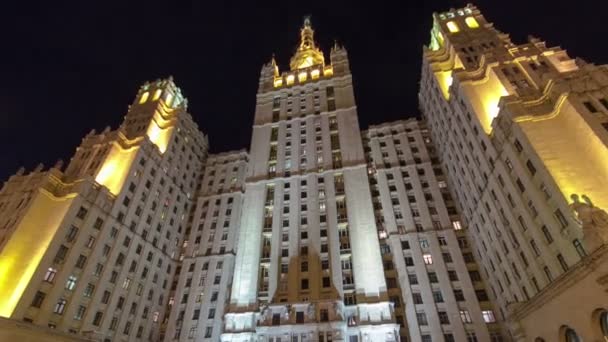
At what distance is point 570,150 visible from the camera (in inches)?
1196

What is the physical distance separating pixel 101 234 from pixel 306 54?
7219 cm

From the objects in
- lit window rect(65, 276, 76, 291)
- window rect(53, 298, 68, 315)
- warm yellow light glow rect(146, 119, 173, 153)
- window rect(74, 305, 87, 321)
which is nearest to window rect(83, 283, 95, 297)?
window rect(74, 305, 87, 321)

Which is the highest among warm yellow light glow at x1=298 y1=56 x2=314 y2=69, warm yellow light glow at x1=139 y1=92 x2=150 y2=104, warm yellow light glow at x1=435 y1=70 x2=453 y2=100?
warm yellow light glow at x1=298 y1=56 x2=314 y2=69

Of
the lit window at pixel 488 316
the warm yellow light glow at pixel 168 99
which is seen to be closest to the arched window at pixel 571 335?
the lit window at pixel 488 316

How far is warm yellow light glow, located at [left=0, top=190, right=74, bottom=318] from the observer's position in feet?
119

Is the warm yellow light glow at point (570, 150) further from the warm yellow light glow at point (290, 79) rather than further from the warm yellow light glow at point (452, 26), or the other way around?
the warm yellow light glow at point (290, 79)

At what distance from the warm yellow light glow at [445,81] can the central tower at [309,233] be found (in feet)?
55.1

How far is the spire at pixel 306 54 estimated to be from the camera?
9512 cm

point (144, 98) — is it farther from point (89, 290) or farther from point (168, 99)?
point (89, 290)

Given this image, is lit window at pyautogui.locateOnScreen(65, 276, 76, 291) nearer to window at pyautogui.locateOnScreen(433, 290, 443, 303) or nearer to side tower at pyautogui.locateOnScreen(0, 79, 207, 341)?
side tower at pyautogui.locateOnScreen(0, 79, 207, 341)

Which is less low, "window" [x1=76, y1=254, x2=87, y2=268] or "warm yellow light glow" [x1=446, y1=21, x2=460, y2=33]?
"warm yellow light glow" [x1=446, y1=21, x2=460, y2=33]

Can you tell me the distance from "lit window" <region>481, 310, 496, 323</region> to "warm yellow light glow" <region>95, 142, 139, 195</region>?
2105 inches

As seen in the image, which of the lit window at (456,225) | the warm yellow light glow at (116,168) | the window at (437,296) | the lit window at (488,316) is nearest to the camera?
the lit window at (488,316)

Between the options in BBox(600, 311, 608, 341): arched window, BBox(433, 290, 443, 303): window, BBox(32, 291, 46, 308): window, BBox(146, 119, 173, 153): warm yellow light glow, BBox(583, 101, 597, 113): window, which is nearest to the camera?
BBox(600, 311, 608, 341): arched window
